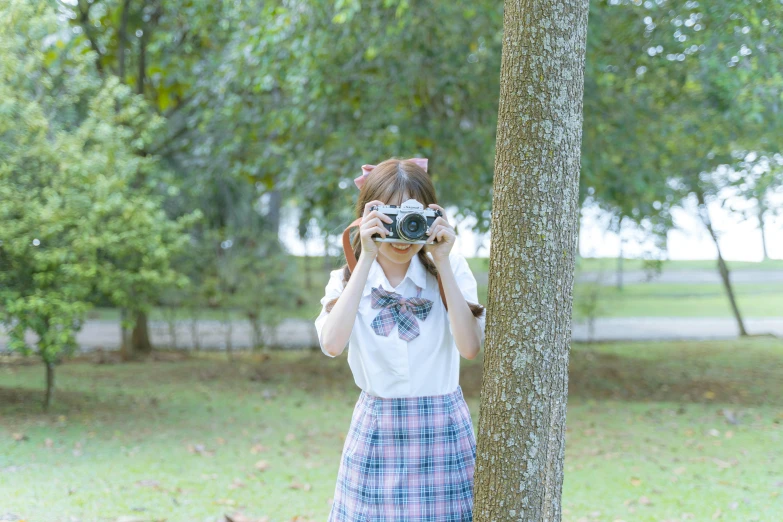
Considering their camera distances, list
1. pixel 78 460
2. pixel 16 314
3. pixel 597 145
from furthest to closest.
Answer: pixel 597 145, pixel 16 314, pixel 78 460

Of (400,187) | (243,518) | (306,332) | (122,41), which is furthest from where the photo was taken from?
(306,332)

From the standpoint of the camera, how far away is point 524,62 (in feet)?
6.40

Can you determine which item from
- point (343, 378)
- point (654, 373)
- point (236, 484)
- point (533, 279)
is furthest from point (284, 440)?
point (654, 373)

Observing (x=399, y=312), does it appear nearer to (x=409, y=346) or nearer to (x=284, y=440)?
(x=409, y=346)

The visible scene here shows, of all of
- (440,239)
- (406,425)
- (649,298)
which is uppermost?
(440,239)

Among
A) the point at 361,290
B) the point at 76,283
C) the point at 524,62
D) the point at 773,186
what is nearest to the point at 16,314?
the point at 76,283

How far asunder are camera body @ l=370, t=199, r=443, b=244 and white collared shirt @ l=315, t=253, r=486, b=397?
0.19 m

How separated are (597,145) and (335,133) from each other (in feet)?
9.08

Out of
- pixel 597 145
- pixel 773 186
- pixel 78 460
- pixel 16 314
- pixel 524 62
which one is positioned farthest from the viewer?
pixel 597 145

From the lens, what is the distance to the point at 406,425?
203 cm

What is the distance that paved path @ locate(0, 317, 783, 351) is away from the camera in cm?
1201

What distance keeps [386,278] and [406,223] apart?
256 millimetres

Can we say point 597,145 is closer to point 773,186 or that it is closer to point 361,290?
point 773,186

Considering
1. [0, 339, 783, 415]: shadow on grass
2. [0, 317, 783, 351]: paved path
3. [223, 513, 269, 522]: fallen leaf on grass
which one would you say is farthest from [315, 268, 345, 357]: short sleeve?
[0, 317, 783, 351]: paved path
